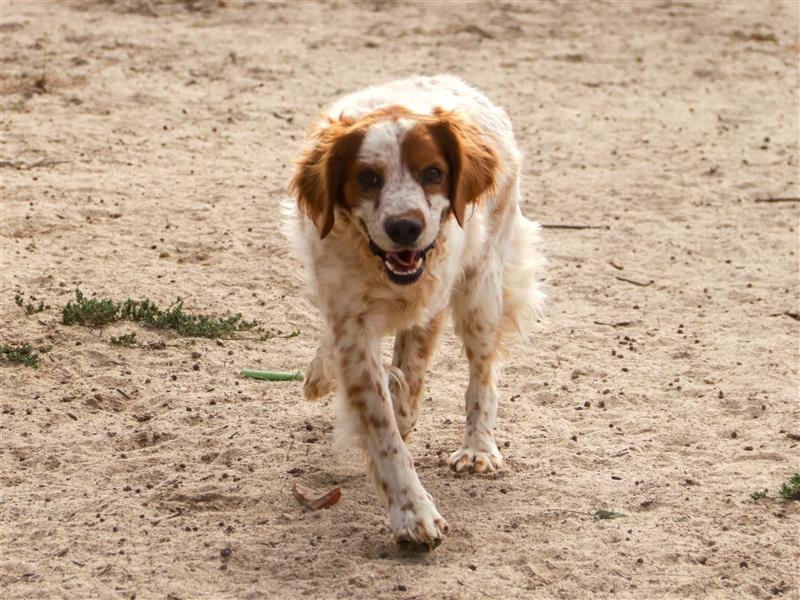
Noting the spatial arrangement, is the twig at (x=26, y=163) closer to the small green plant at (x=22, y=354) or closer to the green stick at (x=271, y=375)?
the small green plant at (x=22, y=354)

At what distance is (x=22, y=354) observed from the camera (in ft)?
20.4

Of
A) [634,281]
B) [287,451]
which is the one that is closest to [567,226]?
[634,281]

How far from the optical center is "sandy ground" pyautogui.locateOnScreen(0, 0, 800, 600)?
4.79 m

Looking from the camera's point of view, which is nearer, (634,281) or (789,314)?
(789,314)

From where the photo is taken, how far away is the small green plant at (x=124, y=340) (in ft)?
21.2

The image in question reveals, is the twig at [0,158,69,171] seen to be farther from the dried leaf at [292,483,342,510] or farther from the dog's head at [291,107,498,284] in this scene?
the dried leaf at [292,483,342,510]

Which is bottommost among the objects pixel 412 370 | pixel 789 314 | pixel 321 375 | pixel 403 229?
pixel 789 314

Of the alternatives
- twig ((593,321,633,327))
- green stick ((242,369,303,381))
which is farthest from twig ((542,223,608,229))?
green stick ((242,369,303,381))

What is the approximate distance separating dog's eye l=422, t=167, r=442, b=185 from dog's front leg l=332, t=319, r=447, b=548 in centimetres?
60

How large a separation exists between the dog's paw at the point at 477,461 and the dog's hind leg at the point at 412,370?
237mm

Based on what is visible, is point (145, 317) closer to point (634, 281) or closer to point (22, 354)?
point (22, 354)

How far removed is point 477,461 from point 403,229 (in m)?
1.25

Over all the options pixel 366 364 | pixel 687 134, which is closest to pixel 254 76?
pixel 687 134

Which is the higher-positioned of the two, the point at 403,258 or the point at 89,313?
the point at 403,258
